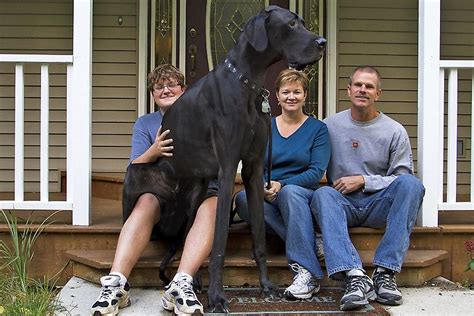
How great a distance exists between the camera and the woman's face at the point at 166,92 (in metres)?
3.46

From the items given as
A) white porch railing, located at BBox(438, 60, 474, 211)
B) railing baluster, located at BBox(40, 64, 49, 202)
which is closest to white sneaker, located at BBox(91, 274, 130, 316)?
railing baluster, located at BBox(40, 64, 49, 202)

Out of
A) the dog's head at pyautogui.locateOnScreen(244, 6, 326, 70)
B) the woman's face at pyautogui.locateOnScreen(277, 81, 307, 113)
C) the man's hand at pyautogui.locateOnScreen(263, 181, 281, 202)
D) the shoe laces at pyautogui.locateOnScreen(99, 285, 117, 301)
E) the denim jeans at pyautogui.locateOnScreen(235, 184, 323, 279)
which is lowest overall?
the shoe laces at pyautogui.locateOnScreen(99, 285, 117, 301)

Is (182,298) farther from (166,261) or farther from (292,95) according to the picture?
(292,95)

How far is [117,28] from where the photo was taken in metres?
5.69

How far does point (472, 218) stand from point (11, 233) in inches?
109

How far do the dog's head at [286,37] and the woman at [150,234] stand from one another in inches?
25.9

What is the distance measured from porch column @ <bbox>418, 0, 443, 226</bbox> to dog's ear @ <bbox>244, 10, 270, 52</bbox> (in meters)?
1.37

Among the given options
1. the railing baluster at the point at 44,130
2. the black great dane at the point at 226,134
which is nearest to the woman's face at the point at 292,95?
the black great dane at the point at 226,134

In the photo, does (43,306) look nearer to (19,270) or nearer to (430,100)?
(19,270)

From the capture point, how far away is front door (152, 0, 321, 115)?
5719 mm

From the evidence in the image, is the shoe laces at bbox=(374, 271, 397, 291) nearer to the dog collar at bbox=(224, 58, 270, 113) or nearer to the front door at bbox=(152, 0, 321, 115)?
the dog collar at bbox=(224, 58, 270, 113)

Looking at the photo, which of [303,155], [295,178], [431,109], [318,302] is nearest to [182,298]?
[318,302]

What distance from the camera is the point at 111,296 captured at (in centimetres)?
290

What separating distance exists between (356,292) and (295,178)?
0.75 meters
